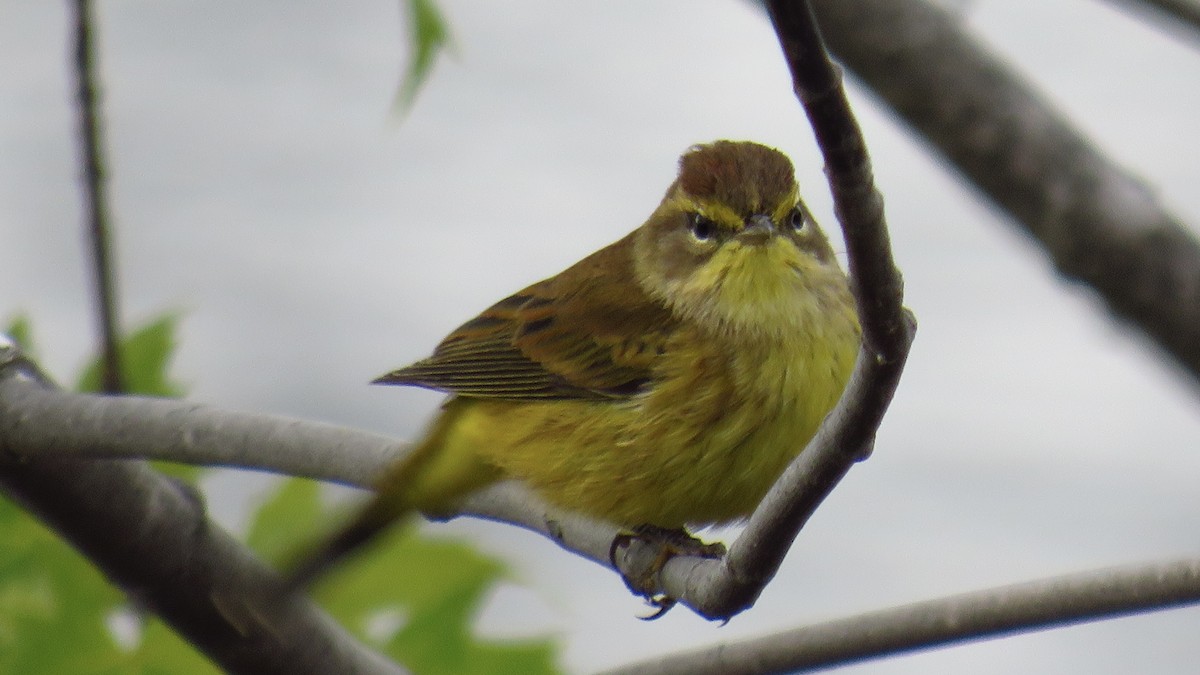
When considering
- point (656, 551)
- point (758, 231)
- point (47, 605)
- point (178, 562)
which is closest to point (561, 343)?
point (758, 231)

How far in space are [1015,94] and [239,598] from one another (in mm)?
2311

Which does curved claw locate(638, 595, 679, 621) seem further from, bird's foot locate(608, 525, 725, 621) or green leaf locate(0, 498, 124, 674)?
green leaf locate(0, 498, 124, 674)

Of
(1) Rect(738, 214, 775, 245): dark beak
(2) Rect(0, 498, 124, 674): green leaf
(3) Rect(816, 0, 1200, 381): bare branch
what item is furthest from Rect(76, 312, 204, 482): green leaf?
(3) Rect(816, 0, 1200, 381): bare branch

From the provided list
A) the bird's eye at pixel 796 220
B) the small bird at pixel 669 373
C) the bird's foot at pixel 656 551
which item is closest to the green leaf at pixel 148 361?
the small bird at pixel 669 373

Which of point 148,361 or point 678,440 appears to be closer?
point 148,361

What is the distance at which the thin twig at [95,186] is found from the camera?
8.22 ft

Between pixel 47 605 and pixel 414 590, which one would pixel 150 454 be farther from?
pixel 414 590

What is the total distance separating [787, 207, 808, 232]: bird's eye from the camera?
12.4ft

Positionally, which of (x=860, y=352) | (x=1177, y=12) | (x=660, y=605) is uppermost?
(x=1177, y=12)

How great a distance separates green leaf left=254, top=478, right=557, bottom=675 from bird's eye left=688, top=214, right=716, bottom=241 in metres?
1.25

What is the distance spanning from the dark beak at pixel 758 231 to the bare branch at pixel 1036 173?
0.45 metres

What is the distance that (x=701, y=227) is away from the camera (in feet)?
12.8

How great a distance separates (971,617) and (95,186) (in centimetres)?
158

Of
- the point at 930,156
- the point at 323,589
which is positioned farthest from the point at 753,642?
the point at 930,156
